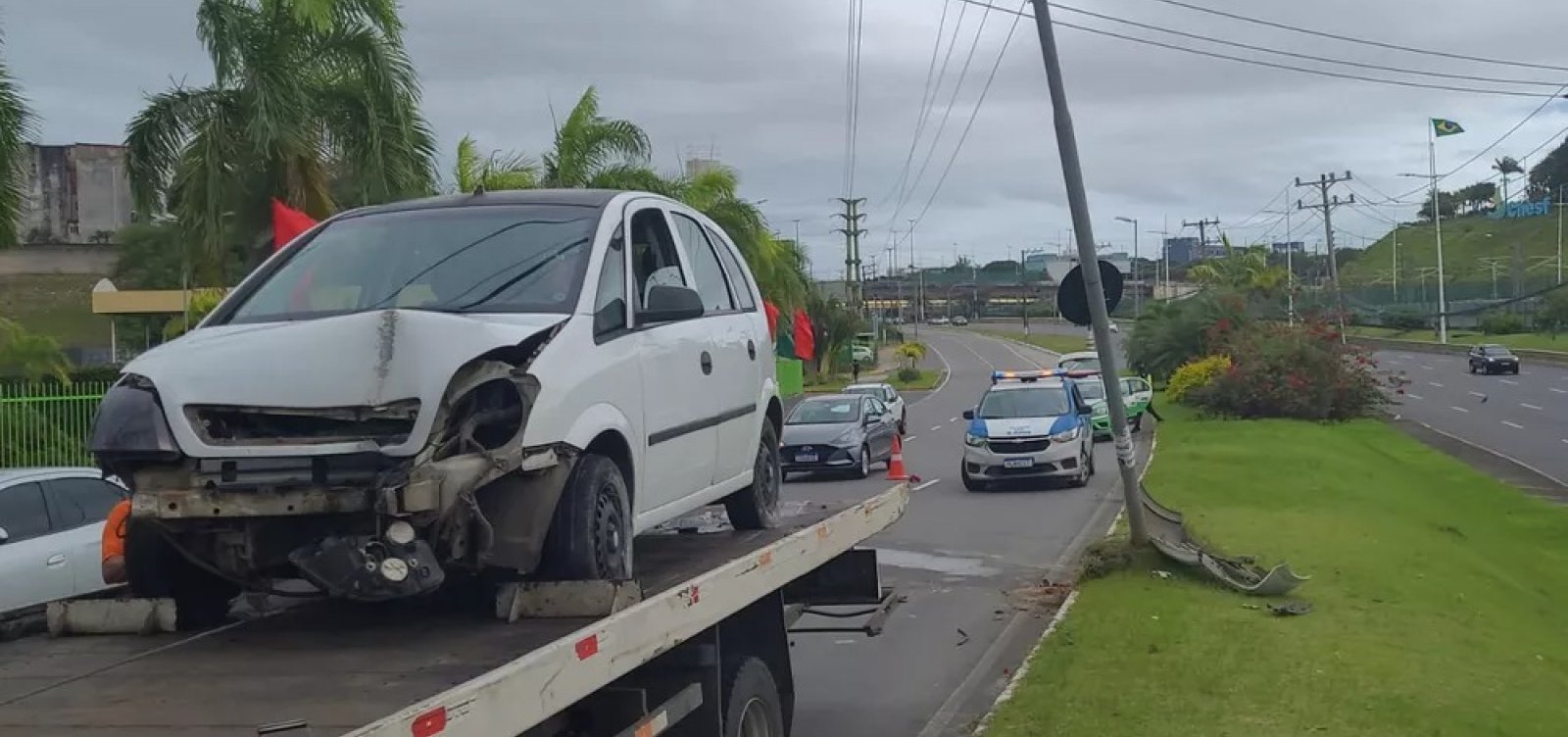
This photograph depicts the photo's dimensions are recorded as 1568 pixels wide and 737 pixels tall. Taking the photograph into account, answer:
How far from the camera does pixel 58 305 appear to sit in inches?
2066

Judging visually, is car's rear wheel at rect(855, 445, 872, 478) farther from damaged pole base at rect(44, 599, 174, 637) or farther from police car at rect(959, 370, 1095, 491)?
damaged pole base at rect(44, 599, 174, 637)

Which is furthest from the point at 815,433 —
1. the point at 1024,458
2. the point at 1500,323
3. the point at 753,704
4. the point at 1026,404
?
the point at 1500,323

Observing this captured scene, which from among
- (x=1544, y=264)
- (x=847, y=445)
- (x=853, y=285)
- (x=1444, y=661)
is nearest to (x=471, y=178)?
(x=847, y=445)

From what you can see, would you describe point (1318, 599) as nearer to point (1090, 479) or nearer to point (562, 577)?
point (562, 577)

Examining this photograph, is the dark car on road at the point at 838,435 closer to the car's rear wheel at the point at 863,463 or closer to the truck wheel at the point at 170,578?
the car's rear wheel at the point at 863,463

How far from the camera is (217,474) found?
16.1ft

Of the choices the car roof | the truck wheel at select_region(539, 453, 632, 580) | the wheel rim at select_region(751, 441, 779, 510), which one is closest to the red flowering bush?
the car roof

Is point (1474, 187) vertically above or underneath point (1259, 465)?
above

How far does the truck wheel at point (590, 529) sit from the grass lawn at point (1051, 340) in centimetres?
8795

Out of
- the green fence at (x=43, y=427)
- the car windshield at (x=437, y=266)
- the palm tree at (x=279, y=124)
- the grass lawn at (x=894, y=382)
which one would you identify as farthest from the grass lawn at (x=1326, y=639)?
the grass lawn at (x=894, y=382)

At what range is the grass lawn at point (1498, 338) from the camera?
282 ft

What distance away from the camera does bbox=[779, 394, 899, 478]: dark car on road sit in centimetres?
2752

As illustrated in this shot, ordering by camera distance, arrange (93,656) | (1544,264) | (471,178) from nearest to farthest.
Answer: (93,656)
(471,178)
(1544,264)

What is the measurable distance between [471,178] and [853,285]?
55042 millimetres
